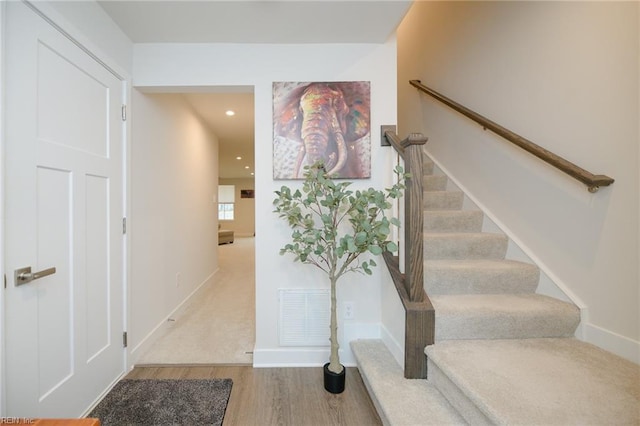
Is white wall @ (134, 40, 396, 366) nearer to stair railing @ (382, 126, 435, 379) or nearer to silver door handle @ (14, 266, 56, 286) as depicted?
stair railing @ (382, 126, 435, 379)

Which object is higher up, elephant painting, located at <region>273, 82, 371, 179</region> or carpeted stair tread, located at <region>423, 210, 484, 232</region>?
elephant painting, located at <region>273, 82, 371, 179</region>

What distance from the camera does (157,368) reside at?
6.10 feet

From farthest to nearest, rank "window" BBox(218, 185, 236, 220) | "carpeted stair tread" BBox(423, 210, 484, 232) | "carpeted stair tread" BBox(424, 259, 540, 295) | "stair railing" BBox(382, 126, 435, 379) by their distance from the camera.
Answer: "window" BBox(218, 185, 236, 220)
"carpeted stair tread" BBox(423, 210, 484, 232)
"carpeted stair tread" BBox(424, 259, 540, 295)
"stair railing" BBox(382, 126, 435, 379)

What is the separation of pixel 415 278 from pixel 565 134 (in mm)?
1342

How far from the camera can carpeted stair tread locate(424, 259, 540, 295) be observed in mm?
1711

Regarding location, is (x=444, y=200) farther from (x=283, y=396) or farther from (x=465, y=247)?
(x=283, y=396)

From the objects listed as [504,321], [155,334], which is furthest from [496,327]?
[155,334]

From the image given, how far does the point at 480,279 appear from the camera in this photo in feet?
5.64

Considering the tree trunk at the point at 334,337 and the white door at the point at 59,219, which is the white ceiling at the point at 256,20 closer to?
the white door at the point at 59,219

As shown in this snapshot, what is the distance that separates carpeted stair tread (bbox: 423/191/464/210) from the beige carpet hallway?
2110 millimetres

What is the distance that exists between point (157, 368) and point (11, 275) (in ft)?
3.87

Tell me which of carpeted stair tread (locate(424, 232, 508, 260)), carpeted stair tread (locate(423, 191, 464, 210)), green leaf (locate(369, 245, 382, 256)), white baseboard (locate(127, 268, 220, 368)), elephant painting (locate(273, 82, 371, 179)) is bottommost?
white baseboard (locate(127, 268, 220, 368))

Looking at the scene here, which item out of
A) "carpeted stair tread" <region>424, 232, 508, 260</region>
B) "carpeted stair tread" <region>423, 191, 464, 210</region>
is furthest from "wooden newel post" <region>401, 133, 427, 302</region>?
"carpeted stair tread" <region>423, 191, 464, 210</region>

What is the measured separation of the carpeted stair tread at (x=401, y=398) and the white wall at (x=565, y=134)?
1017 mm
